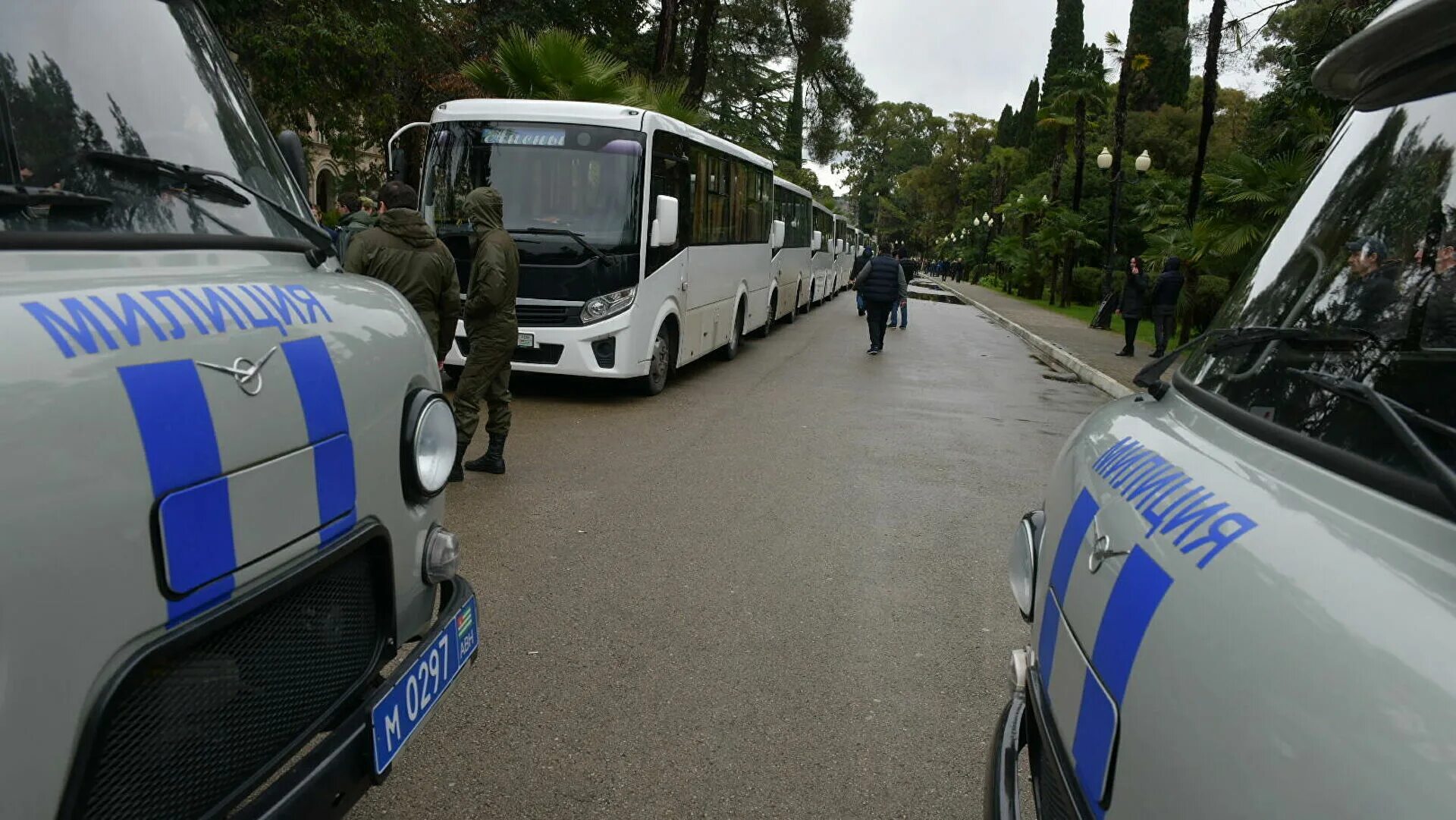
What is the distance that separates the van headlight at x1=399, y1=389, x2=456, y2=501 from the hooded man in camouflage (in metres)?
4.23

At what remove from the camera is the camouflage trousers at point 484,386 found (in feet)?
22.6

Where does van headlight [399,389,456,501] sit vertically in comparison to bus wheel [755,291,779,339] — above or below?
above

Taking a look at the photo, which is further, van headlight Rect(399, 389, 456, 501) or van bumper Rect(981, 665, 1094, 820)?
van headlight Rect(399, 389, 456, 501)

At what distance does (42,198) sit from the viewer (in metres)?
1.93

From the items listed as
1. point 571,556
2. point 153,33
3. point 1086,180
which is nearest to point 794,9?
point 1086,180

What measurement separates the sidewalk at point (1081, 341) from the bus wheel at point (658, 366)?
15.6ft

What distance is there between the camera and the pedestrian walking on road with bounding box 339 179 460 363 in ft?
20.4

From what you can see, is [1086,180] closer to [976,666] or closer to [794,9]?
[794,9]

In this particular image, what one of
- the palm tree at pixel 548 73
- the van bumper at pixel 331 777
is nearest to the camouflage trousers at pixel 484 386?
the van bumper at pixel 331 777

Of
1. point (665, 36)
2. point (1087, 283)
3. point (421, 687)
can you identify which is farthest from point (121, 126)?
point (1087, 283)

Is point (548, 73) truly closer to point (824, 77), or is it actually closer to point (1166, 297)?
point (1166, 297)

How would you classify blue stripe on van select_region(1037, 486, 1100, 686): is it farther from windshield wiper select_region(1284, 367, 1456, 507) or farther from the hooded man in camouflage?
the hooded man in camouflage

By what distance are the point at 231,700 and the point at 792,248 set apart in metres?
20.0

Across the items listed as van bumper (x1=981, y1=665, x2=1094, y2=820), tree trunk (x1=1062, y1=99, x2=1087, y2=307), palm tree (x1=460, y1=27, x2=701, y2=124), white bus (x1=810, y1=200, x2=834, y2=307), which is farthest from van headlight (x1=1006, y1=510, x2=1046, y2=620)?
tree trunk (x1=1062, y1=99, x2=1087, y2=307)
